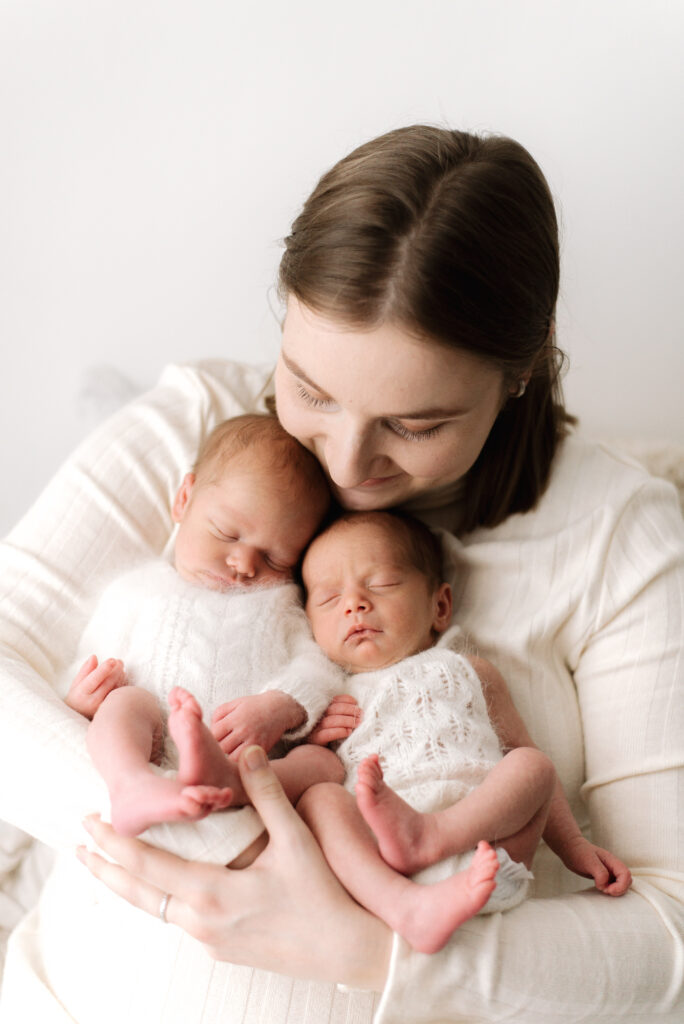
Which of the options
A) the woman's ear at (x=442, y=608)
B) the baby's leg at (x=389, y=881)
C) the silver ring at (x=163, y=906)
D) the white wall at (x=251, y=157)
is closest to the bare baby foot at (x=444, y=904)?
the baby's leg at (x=389, y=881)

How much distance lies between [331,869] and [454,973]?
0.18 metres

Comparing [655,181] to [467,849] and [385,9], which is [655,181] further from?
[467,849]

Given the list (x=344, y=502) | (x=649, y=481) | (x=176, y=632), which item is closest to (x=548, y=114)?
(x=649, y=481)

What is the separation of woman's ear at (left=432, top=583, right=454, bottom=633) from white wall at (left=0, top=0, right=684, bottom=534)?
1020 millimetres

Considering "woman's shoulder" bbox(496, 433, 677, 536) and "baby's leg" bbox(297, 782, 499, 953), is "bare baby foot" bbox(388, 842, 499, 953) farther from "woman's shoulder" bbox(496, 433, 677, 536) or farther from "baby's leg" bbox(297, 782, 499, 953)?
"woman's shoulder" bbox(496, 433, 677, 536)

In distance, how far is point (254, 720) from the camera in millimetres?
1327

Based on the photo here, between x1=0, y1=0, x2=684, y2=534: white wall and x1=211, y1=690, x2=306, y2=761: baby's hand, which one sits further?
x1=0, y1=0, x2=684, y2=534: white wall

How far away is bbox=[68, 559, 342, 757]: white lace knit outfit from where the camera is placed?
1410mm

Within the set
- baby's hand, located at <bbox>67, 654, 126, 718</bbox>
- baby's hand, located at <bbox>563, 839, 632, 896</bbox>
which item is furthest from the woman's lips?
baby's hand, located at <bbox>563, 839, 632, 896</bbox>

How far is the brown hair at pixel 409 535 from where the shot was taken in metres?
1.58

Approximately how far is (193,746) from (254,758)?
0.10m

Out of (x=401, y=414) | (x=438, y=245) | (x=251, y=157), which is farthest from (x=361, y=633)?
(x=251, y=157)

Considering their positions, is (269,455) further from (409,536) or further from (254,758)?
(254,758)

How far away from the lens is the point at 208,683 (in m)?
1.41
